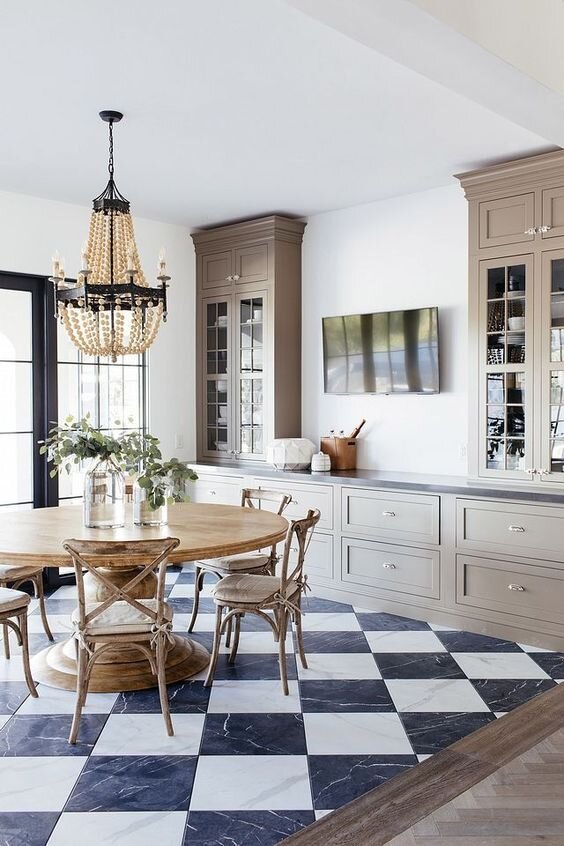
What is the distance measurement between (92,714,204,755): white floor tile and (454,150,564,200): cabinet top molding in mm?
3330

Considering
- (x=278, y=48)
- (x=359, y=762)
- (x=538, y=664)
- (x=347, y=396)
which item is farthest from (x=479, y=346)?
(x=359, y=762)

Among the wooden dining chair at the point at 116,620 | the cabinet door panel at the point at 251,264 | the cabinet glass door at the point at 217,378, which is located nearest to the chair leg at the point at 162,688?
the wooden dining chair at the point at 116,620

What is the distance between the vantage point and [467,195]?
462cm

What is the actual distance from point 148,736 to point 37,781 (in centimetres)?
49

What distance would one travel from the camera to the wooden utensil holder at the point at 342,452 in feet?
17.9

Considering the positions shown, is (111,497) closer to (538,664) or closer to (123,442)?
(123,442)

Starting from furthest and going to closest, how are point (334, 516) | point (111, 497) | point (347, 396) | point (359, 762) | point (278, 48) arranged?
1. point (347, 396)
2. point (334, 516)
3. point (111, 497)
4. point (278, 48)
5. point (359, 762)

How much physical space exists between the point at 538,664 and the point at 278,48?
10.2ft

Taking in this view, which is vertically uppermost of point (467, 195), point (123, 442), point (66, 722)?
point (467, 195)

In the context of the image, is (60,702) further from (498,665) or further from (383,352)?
(383,352)

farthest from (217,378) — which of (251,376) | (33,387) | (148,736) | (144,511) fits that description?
(148,736)

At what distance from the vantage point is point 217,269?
6.18 metres

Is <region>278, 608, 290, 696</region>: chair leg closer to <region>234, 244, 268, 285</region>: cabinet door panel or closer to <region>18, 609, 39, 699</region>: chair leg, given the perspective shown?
<region>18, 609, 39, 699</region>: chair leg

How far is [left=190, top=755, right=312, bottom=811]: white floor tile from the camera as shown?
2.50 metres
